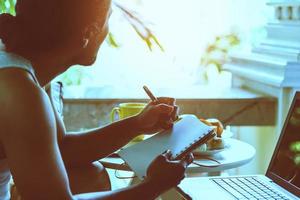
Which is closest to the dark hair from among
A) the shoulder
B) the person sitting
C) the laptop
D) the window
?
the person sitting

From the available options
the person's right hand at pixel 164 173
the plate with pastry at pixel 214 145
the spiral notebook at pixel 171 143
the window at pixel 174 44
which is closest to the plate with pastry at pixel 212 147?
the plate with pastry at pixel 214 145

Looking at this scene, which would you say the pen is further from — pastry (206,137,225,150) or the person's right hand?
the person's right hand

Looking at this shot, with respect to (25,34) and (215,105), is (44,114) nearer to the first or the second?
(25,34)

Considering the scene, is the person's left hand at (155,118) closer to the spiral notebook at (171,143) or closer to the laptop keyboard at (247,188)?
the spiral notebook at (171,143)

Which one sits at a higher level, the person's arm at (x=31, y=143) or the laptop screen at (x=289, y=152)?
the person's arm at (x=31, y=143)

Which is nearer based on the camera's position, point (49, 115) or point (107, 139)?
point (49, 115)

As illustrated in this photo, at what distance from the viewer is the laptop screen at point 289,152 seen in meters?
1.13

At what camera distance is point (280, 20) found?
6.75 ft

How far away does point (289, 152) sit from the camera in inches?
46.1

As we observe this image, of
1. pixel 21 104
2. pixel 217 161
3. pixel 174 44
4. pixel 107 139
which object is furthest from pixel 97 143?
pixel 174 44

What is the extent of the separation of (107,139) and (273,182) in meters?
0.42

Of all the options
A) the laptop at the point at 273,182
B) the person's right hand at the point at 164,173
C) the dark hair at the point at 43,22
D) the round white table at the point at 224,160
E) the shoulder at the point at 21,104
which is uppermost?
the dark hair at the point at 43,22

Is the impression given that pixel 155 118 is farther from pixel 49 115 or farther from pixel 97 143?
pixel 49 115

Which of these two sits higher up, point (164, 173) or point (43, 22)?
point (43, 22)
